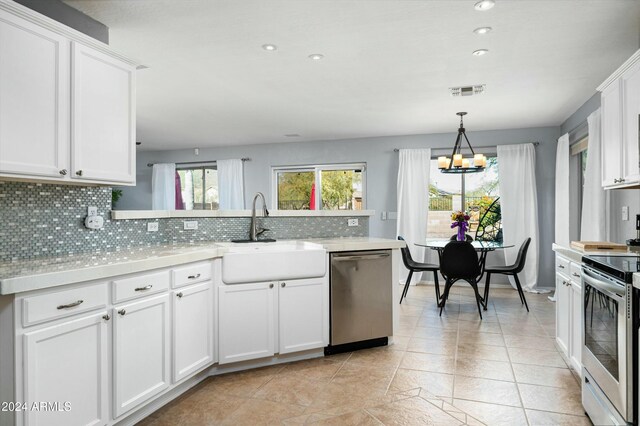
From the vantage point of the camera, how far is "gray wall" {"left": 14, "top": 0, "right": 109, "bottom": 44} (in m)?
2.36

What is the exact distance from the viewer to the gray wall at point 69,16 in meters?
2.36

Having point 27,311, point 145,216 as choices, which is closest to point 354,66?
point 145,216

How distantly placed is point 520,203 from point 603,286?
4418 millimetres

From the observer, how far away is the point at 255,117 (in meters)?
5.47

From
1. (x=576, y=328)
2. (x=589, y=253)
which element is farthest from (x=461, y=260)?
(x=589, y=253)

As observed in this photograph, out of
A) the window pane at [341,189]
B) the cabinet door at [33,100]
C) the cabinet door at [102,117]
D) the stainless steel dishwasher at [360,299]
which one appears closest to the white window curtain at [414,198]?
the window pane at [341,189]

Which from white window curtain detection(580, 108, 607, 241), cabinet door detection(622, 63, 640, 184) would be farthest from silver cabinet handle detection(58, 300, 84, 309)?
white window curtain detection(580, 108, 607, 241)

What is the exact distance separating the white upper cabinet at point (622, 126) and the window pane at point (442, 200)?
3641mm

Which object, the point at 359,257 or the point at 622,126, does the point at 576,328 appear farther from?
the point at 359,257

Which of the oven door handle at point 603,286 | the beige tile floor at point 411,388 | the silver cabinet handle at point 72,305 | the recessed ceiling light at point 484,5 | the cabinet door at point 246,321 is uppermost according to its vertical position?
the recessed ceiling light at point 484,5

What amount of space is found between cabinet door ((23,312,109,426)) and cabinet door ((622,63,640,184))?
306 centimetres

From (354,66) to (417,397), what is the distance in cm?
260

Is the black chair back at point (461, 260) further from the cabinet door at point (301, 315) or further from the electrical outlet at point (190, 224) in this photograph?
the electrical outlet at point (190, 224)

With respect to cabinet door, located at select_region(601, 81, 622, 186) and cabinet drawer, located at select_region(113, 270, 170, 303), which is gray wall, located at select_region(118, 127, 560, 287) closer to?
cabinet door, located at select_region(601, 81, 622, 186)
